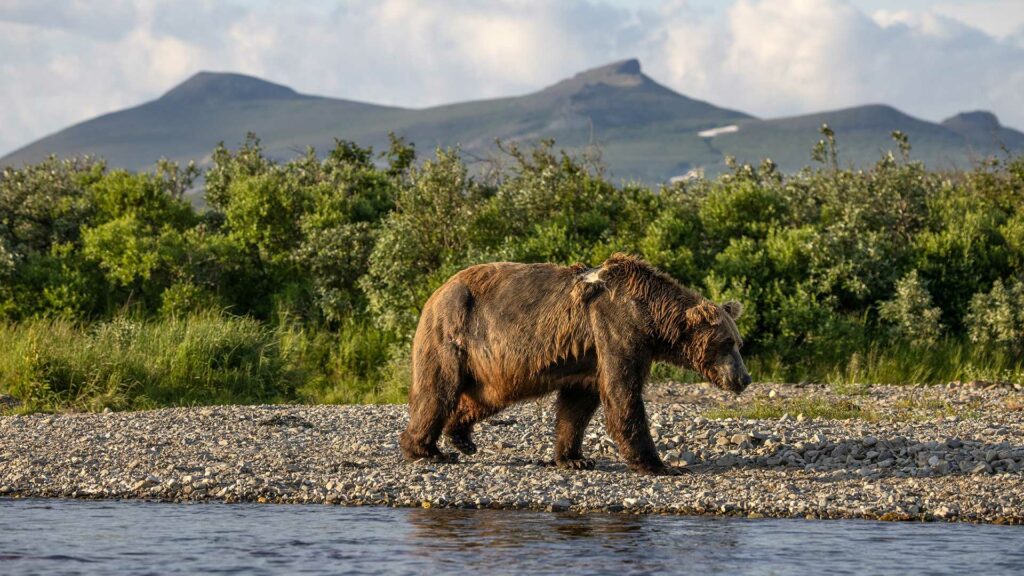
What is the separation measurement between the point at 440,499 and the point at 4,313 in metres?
13.0

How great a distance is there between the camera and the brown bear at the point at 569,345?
1161cm

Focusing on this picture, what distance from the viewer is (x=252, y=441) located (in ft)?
44.7

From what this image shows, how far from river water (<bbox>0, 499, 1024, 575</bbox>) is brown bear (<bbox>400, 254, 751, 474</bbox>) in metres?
1.43

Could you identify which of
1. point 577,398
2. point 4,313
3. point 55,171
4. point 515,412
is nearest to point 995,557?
point 577,398

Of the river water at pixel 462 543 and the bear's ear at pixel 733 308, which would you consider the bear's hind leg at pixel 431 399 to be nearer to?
the river water at pixel 462 543

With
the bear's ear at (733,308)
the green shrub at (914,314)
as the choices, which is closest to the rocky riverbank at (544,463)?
the bear's ear at (733,308)

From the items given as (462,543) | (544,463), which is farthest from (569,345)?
(462,543)

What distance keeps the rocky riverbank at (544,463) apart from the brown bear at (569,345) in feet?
1.81

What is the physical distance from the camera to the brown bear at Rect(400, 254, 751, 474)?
1161 centimetres

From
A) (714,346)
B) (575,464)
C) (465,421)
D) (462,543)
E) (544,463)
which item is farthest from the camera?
(544,463)

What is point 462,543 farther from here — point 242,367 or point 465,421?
point 242,367

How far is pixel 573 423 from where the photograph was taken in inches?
475

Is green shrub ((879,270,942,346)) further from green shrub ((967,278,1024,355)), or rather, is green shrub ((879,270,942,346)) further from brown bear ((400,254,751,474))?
brown bear ((400,254,751,474))

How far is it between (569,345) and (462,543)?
263cm
